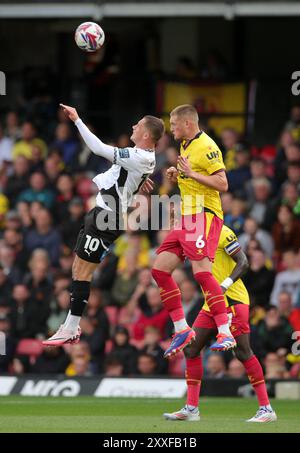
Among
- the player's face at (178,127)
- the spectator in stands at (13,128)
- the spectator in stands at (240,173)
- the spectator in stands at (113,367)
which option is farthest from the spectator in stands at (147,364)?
the spectator in stands at (13,128)

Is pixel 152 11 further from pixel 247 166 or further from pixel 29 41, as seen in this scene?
pixel 29 41

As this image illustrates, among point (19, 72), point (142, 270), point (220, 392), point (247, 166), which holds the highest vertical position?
point (19, 72)

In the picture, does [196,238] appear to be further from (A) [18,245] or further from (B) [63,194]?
(B) [63,194]

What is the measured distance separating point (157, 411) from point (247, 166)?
6776 millimetres

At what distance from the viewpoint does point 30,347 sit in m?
19.6

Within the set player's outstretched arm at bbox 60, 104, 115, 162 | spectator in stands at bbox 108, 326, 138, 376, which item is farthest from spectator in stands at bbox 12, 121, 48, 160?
player's outstretched arm at bbox 60, 104, 115, 162

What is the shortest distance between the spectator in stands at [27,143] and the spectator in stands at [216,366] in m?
6.49

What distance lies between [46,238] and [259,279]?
158 inches

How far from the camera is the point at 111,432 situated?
12188mm

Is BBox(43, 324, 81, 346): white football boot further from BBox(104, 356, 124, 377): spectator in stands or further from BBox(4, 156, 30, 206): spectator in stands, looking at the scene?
BBox(4, 156, 30, 206): spectator in stands

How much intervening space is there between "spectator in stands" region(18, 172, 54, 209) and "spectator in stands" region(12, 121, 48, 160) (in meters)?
0.98

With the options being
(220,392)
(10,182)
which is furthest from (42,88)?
(220,392)

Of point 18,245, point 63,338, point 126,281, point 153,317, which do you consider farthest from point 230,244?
point 18,245

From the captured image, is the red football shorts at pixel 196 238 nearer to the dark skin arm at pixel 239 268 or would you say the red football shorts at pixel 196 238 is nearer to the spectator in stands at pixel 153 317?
the dark skin arm at pixel 239 268
